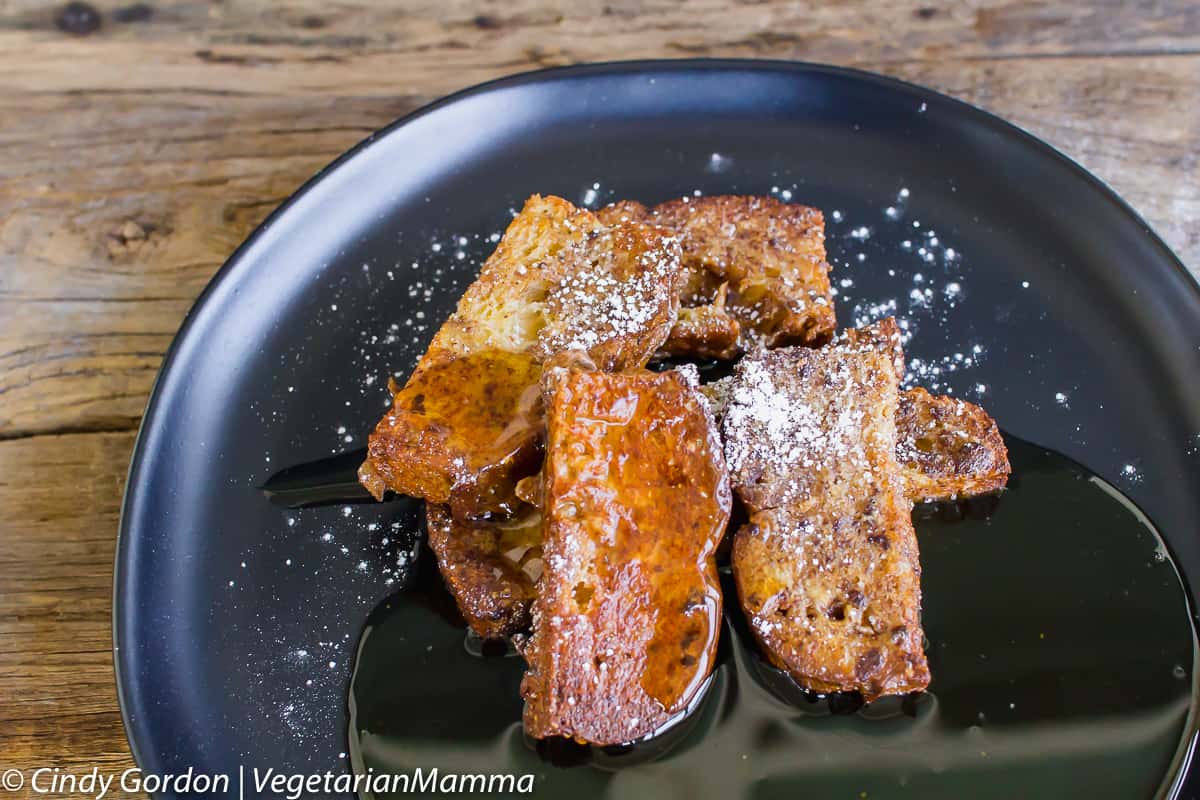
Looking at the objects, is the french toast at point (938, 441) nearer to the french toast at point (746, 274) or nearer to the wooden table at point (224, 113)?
A: the french toast at point (746, 274)

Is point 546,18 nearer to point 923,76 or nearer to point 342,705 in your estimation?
point 923,76

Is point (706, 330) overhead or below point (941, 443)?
overhead

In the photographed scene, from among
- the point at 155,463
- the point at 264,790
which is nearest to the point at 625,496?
the point at 264,790

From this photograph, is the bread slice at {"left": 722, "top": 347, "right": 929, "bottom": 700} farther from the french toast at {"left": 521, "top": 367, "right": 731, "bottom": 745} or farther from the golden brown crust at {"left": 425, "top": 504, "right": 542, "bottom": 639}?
the golden brown crust at {"left": 425, "top": 504, "right": 542, "bottom": 639}

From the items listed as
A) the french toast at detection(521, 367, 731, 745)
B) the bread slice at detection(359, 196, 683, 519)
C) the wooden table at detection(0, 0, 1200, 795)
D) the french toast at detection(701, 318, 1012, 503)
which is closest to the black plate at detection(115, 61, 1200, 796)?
the french toast at detection(701, 318, 1012, 503)

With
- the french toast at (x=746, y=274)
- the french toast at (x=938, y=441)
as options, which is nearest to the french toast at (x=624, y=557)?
the french toast at (x=938, y=441)

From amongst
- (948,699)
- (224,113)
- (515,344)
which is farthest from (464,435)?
(224,113)

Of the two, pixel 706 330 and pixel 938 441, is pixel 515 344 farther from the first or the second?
pixel 938 441
